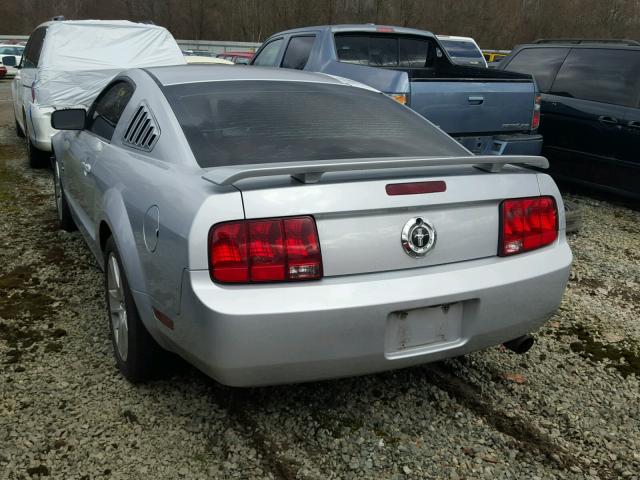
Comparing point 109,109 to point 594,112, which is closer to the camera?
point 109,109

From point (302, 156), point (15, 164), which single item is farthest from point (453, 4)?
point (302, 156)

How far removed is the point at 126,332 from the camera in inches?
112

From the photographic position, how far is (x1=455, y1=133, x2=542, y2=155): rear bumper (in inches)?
219

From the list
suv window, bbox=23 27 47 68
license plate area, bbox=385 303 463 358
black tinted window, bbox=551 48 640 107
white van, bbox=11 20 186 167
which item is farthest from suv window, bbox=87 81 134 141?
black tinted window, bbox=551 48 640 107

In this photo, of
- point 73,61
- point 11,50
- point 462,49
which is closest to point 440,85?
point 73,61

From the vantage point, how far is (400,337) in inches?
90.7

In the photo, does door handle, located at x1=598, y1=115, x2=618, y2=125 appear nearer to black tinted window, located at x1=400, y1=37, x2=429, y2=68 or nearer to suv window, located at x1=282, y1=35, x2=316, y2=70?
black tinted window, located at x1=400, y1=37, x2=429, y2=68

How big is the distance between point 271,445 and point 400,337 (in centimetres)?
71

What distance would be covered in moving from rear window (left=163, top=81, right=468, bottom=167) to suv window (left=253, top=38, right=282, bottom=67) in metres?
4.69

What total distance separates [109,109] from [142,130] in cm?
92

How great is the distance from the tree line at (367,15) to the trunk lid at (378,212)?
61.1m

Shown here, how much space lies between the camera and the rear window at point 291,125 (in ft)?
8.83

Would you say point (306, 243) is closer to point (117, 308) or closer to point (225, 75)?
point (117, 308)

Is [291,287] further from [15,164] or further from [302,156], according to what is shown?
[15,164]
